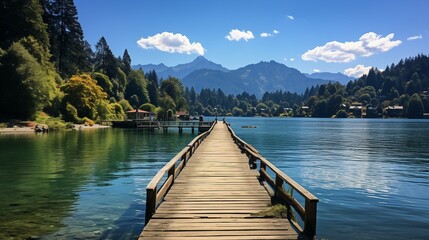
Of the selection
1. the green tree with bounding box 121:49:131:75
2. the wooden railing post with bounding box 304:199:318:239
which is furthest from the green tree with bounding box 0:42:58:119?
the green tree with bounding box 121:49:131:75

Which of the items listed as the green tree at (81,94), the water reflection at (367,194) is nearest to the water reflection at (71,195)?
the water reflection at (367,194)

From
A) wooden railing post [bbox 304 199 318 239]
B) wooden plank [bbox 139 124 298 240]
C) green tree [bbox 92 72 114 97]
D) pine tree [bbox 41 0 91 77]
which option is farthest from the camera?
green tree [bbox 92 72 114 97]

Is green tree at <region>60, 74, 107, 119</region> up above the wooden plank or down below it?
above

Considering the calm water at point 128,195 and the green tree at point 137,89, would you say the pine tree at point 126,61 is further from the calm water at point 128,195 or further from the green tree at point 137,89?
the calm water at point 128,195

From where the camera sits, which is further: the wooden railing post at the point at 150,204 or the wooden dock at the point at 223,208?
the wooden railing post at the point at 150,204

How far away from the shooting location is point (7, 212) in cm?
1234

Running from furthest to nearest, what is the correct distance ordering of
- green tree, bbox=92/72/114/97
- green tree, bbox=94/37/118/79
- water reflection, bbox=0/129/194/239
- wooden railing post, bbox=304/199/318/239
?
1. green tree, bbox=94/37/118/79
2. green tree, bbox=92/72/114/97
3. water reflection, bbox=0/129/194/239
4. wooden railing post, bbox=304/199/318/239

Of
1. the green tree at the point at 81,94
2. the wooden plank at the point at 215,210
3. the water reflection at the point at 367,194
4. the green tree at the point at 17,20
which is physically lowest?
the water reflection at the point at 367,194

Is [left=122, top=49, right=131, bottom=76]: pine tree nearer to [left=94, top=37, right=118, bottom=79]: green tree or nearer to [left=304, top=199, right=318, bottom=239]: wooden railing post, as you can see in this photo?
[left=94, top=37, right=118, bottom=79]: green tree

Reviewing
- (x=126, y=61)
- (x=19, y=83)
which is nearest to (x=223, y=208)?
(x=19, y=83)

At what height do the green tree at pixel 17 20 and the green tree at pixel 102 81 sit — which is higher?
the green tree at pixel 17 20

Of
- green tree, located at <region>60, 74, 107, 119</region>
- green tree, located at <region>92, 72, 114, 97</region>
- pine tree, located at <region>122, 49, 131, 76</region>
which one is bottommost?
Result: green tree, located at <region>60, 74, 107, 119</region>

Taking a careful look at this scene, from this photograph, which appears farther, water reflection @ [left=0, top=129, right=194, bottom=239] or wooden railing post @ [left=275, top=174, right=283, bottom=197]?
water reflection @ [left=0, top=129, right=194, bottom=239]

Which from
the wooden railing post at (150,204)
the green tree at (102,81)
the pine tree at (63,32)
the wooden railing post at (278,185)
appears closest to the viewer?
the wooden railing post at (150,204)
